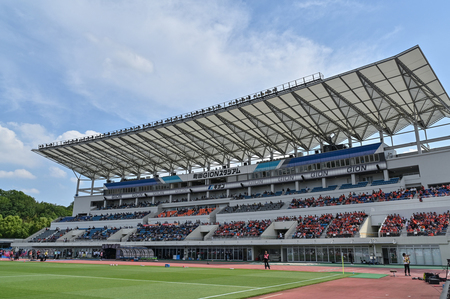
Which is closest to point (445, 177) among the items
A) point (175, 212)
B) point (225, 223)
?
point (225, 223)

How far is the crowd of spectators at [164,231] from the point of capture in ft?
188

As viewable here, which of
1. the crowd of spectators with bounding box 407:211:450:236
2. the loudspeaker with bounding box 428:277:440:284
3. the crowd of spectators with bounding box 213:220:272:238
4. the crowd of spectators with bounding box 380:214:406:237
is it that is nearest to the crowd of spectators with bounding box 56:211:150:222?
the crowd of spectators with bounding box 213:220:272:238

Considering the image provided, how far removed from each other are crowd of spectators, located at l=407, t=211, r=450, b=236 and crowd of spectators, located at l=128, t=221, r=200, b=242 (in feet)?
112

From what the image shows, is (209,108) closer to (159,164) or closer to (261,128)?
(261,128)

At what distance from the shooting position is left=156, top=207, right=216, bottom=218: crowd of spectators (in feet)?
215

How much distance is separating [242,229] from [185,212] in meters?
20.7

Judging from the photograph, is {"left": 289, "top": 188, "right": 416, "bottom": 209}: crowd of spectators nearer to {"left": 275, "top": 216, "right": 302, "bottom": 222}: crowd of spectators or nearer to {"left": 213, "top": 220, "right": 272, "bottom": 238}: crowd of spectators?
{"left": 275, "top": 216, "right": 302, "bottom": 222}: crowd of spectators

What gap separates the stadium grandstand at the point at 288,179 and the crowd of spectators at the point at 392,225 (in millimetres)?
122

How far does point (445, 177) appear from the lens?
4728cm

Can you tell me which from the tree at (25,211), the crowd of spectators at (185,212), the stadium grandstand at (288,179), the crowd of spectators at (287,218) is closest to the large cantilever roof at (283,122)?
the stadium grandstand at (288,179)

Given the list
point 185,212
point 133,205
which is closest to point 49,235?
point 133,205

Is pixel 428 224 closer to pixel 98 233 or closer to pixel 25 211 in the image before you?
pixel 98 233

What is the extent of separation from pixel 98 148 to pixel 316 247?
52.9 meters

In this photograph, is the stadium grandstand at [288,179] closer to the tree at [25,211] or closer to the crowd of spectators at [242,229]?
the crowd of spectators at [242,229]
